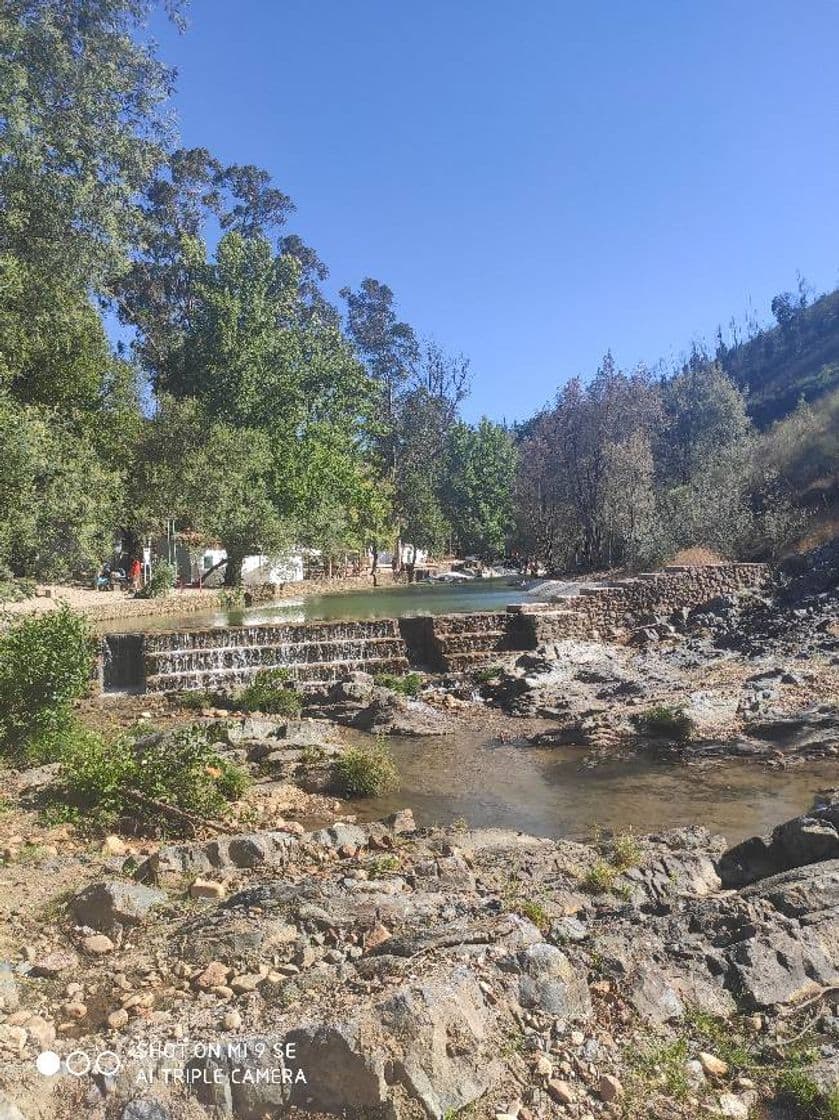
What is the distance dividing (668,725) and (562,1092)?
31.4ft

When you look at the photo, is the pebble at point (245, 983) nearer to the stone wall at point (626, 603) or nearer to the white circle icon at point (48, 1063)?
the white circle icon at point (48, 1063)

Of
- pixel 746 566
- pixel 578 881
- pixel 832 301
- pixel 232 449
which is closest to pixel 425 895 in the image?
pixel 578 881

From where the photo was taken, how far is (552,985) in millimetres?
4172

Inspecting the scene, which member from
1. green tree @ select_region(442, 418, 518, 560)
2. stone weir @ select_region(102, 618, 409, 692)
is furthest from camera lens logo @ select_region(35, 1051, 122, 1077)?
green tree @ select_region(442, 418, 518, 560)

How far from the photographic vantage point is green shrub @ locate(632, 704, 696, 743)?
12430 mm

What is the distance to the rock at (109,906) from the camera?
5.49 metres

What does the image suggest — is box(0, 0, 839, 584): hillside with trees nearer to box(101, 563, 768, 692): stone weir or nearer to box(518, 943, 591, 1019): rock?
box(101, 563, 768, 692): stone weir

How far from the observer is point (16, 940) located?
17.4 ft

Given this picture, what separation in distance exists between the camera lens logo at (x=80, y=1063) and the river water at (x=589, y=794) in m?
5.98

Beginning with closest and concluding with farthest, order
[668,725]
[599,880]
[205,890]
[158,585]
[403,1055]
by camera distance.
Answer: [403,1055], [599,880], [205,890], [668,725], [158,585]

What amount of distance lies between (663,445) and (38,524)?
42.2m

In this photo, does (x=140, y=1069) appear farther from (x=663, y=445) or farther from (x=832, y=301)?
(x=832, y=301)

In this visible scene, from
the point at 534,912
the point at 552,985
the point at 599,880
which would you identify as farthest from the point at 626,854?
the point at 552,985

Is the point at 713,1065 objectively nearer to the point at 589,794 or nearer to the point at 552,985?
the point at 552,985
